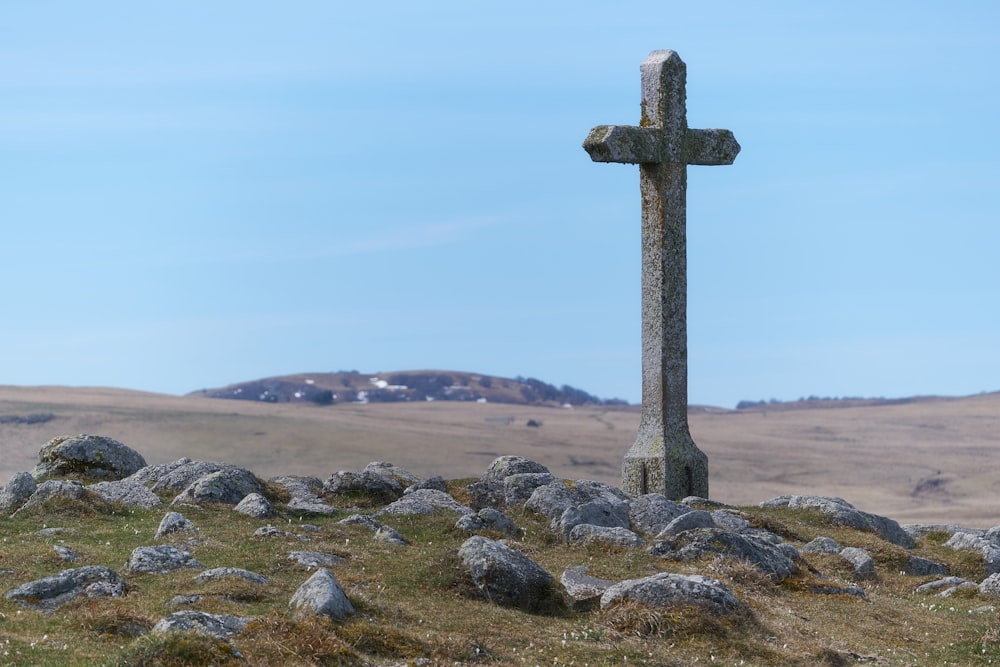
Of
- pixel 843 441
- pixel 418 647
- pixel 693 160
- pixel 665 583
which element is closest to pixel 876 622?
pixel 665 583

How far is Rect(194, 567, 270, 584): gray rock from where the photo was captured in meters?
19.2

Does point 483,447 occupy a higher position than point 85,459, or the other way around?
point 85,459

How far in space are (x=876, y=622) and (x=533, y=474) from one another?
9603 mm

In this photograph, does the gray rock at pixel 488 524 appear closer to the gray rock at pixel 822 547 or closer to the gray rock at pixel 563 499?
the gray rock at pixel 563 499

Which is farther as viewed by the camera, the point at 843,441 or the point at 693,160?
the point at 843,441

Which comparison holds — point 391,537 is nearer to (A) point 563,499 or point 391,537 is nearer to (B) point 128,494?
(A) point 563,499

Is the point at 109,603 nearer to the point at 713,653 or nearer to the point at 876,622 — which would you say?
the point at 713,653

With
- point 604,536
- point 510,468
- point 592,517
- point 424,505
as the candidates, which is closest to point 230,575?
point 604,536

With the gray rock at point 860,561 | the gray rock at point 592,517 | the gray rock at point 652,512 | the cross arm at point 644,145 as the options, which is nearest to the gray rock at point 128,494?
the gray rock at point 592,517

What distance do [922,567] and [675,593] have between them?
32.1ft

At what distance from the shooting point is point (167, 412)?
141500 millimetres

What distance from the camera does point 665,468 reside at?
30.4m

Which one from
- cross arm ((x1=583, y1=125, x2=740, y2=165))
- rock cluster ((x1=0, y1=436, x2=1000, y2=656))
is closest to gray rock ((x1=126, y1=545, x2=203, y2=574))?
rock cluster ((x1=0, y1=436, x2=1000, y2=656))

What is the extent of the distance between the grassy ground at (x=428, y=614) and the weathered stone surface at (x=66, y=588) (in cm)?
29
